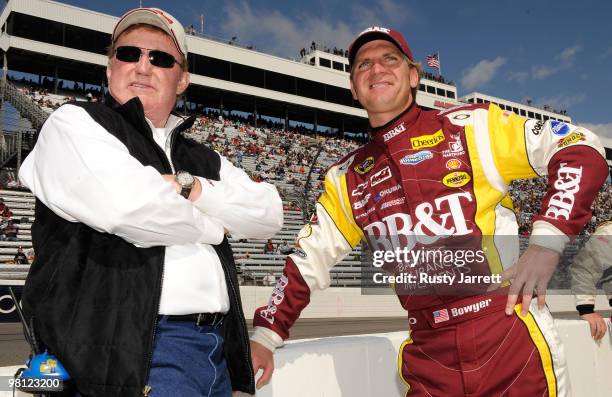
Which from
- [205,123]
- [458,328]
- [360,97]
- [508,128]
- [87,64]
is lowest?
[458,328]

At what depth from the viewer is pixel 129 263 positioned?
1514 mm

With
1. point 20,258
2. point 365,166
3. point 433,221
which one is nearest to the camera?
point 433,221

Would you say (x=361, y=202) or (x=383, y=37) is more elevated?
(x=383, y=37)

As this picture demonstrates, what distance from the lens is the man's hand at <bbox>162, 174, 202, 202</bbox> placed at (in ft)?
5.59

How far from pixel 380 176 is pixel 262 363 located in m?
0.99

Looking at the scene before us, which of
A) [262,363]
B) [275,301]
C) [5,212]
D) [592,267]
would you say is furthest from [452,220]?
[5,212]

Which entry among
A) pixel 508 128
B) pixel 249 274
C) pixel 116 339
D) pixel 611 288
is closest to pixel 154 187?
pixel 116 339

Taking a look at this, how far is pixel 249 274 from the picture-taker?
1471cm

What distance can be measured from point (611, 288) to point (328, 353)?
3.29 metres

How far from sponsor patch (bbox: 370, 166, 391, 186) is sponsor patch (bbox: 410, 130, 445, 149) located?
6.4 inches

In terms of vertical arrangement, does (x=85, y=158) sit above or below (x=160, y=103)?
below

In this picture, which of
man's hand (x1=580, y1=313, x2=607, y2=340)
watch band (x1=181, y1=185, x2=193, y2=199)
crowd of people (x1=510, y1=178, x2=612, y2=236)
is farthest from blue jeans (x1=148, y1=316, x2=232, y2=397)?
crowd of people (x1=510, y1=178, x2=612, y2=236)

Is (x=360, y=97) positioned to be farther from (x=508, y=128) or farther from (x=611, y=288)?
(x=611, y=288)

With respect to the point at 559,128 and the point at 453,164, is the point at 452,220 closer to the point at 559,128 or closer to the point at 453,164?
the point at 453,164
